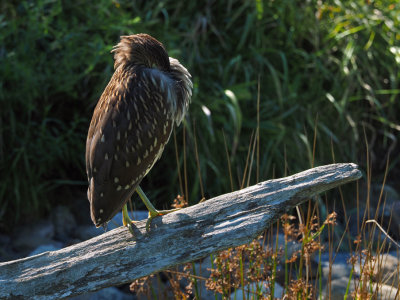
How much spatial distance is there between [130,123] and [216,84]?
2138mm

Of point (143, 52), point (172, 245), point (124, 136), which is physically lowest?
point (172, 245)

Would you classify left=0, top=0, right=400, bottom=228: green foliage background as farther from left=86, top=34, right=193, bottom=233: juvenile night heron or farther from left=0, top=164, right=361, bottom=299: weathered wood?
left=0, top=164, right=361, bottom=299: weathered wood

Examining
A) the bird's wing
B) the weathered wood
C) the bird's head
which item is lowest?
the weathered wood

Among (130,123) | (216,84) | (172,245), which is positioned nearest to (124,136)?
(130,123)

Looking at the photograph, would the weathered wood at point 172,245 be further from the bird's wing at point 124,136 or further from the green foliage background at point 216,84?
the green foliage background at point 216,84

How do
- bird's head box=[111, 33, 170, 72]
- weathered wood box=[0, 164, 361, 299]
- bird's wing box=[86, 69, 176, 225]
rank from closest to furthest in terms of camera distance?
weathered wood box=[0, 164, 361, 299]
bird's wing box=[86, 69, 176, 225]
bird's head box=[111, 33, 170, 72]

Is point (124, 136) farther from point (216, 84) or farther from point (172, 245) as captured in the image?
point (216, 84)

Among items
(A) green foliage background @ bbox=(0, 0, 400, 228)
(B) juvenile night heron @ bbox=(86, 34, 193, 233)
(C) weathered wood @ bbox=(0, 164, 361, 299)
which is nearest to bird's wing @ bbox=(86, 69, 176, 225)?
(B) juvenile night heron @ bbox=(86, 34, 193, 233)

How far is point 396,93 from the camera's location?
5250 millimetres

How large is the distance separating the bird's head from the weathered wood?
94 centimetres

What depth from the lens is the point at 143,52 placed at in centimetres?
324

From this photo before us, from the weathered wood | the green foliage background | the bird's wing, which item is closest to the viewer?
the weathered wood

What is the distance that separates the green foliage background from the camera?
4.62 meters

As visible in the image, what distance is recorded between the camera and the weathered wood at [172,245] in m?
2.54
